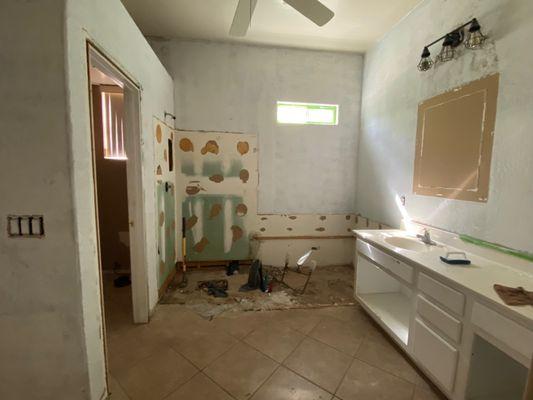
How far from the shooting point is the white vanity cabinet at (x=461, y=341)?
4.07ft

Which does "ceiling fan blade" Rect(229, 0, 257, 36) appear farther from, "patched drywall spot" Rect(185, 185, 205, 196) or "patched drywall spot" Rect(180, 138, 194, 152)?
"patched drywall spot" Rect(185, 185, 205, 196)

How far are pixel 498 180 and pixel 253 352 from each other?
88.7 inches

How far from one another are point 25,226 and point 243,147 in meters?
2.65

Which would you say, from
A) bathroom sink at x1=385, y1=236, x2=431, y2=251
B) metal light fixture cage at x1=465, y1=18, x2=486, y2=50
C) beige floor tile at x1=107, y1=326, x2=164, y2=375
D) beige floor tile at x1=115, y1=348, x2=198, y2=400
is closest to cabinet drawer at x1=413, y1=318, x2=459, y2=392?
bathroom sink at x1=385, y1=236, x2=431, y2=251

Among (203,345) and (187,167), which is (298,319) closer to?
(203,345)

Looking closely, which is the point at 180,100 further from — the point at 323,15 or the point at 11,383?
the point at 11,383

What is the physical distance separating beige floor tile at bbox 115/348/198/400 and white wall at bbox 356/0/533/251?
2456 millimetres

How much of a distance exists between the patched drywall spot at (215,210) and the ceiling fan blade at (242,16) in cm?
213

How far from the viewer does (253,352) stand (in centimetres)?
201

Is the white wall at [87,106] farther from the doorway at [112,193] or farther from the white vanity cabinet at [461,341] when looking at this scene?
the white vanity cabinet at [461,341]

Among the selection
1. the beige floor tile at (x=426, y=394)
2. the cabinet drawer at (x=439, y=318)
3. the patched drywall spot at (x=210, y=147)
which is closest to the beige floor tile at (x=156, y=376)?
the beige floor tile at (x=426, y=394)

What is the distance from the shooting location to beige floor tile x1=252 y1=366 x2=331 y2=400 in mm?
1614

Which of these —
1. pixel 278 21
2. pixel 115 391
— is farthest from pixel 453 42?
pixel 115 391

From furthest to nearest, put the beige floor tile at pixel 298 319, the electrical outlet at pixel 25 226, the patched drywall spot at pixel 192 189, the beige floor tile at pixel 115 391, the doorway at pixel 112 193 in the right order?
the patched drywall spot at pixel 192 189
the doorway at pixel 112 193
the beige floor tile at pixel 298 319
the beige floor tile at pixel 115 391
the electrical outlet at pixel 25 226
